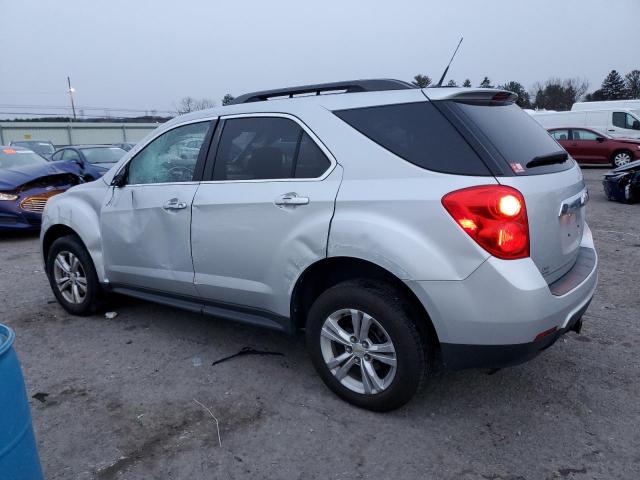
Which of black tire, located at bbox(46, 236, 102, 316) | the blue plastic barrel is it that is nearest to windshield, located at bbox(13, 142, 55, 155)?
black tire, located at bbox(46, 236, 102, 316)

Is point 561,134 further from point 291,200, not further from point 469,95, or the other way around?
point 291,200

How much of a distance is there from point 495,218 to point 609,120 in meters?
20.4

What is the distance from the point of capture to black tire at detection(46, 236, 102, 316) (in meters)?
4.21

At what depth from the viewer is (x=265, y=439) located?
8.56 ft

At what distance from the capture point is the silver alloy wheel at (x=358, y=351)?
8.79 ft

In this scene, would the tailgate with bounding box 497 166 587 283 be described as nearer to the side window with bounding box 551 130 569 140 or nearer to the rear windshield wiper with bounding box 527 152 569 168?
the rear windshield wiper with bounding box 527 152 569 168

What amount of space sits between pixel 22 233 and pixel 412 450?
8773mm

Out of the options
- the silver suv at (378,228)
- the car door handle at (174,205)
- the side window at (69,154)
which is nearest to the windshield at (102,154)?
the side window at (69,154)

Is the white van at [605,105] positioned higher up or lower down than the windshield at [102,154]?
higher up

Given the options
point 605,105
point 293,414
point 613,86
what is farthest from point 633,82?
point 293,414

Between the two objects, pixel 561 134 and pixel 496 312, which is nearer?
pixel 496 312

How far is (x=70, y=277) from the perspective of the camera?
4379 millimetres

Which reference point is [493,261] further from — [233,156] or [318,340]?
[233,156]

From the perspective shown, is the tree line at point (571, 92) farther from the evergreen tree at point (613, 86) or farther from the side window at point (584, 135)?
the side window at point (584, 135)
